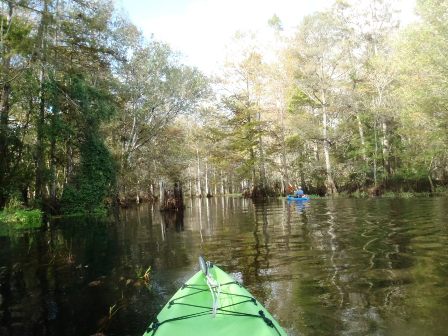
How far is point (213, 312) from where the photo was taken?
13.2ft

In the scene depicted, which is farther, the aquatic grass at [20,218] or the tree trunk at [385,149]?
the tree trunk at [385,149]

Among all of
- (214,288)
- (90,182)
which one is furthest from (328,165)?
(214,288)

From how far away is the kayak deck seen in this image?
3638mm

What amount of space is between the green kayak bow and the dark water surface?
2.83 ft

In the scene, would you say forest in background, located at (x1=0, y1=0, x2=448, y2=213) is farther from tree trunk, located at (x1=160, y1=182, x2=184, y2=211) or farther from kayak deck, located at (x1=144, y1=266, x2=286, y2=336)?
kayak deck, located at (x1=144, y1=266, x2=286, y2=336)

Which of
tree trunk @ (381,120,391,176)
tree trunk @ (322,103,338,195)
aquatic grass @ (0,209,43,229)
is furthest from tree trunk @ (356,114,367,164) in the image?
aquatic grass @ (0,209,43,229)

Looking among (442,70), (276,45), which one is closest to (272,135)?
(276,45)

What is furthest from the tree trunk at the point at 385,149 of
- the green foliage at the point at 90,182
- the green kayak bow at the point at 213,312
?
the green kayak bow at the point at 213,312

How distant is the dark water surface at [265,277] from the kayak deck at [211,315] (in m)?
0.85

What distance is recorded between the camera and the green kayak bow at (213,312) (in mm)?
3641

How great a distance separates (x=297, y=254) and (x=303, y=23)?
26.4 meters

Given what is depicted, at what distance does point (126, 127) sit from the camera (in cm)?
3184

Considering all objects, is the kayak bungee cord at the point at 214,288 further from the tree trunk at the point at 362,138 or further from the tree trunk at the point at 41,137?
the tree trunk at the point at 362,138

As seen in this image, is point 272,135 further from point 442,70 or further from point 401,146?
point 442,70
